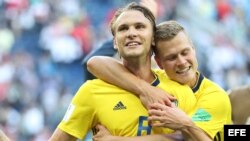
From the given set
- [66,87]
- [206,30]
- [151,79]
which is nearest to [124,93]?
[151,79]

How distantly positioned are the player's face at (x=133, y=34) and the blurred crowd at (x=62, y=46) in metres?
6.31

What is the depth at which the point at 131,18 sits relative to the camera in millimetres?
3723

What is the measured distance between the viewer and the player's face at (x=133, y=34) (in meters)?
3.65

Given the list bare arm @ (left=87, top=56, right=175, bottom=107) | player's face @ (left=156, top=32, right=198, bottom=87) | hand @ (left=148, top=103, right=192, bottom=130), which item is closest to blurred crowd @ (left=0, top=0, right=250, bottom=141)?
bare arm @ (left=87, top=56, right=175, bottom=107)

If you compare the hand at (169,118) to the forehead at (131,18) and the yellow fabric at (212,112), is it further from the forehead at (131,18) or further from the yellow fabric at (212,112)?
the forehead at (131,18)

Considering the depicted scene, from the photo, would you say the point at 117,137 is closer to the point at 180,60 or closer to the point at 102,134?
the point at 102,134

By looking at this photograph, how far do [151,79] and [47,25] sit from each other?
7546 millimetres

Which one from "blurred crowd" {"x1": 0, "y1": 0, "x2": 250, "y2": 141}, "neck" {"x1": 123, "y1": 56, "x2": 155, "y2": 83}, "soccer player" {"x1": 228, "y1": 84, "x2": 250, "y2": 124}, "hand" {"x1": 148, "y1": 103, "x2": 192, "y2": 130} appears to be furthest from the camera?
"blurred crowd" {"x1": 0, "y1": 0, "x2": 250, "y2": 141}

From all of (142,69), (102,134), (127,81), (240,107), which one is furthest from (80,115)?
(240,107)

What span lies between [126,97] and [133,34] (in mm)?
318

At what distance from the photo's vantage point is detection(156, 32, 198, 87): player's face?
3.74 meters

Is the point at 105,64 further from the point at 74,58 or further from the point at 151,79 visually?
the point at 74,58

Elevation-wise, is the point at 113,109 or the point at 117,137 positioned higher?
the point at 113,109

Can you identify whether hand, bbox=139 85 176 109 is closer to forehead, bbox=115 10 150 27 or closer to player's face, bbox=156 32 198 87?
player's face, bbox=156 32 198 87
